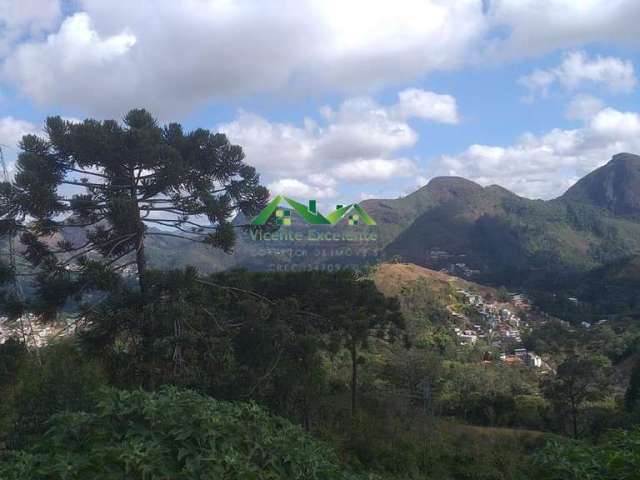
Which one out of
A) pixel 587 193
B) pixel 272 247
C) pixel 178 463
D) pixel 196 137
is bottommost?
pixel 178 463

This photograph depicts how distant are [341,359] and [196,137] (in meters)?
16.8

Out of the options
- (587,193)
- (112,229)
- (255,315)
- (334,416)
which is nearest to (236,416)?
(255,315)

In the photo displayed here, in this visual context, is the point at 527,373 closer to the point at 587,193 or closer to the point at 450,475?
the point at 450,475

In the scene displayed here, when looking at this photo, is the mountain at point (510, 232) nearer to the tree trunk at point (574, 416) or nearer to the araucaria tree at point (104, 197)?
the tree trunk at point (574, 416)

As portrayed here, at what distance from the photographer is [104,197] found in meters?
9.73

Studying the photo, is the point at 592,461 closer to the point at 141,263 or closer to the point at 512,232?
the point at 141,263

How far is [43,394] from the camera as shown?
6227mm

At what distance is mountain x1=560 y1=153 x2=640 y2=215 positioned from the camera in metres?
129

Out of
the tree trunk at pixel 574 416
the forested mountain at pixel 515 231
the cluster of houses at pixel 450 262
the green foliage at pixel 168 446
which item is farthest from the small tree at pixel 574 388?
the cluster of houses at pixel 450 262

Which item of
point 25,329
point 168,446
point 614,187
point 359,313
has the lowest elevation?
point 25,329

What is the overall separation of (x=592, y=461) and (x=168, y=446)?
2566 millimetres

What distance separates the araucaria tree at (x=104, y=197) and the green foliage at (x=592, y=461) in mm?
7326

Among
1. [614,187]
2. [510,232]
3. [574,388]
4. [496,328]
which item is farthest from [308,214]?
[614,187]

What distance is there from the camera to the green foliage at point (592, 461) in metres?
3.07
